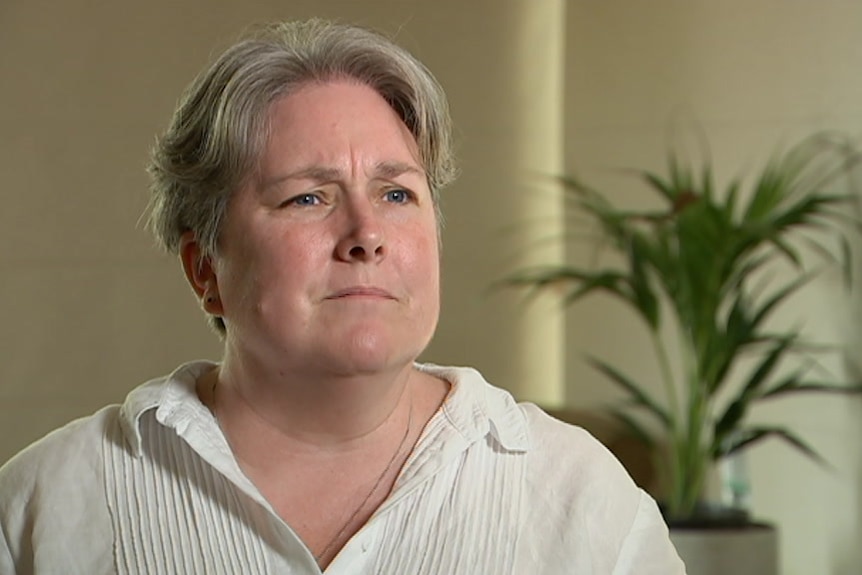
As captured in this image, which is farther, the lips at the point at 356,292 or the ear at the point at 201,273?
the ear at the point at 201,273

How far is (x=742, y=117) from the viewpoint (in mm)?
4113

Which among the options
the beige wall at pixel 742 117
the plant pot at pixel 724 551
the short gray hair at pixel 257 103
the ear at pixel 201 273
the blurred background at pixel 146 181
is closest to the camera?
the short gray hair at pixel 257 103

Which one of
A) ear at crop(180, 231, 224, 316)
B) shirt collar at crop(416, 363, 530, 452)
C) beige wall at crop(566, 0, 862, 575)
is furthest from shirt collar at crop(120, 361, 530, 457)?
beige wall at crop(566, 0, 862, 575)

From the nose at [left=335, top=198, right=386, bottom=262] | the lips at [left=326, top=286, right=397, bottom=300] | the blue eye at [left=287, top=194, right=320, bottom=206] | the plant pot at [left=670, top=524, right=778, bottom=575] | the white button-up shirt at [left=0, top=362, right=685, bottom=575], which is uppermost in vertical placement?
the blue eye at [left=287, top=194, right=320, bottom=206]

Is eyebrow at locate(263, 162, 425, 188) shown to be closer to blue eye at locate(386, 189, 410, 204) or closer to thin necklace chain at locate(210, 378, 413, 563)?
blue eye at locate(386, 189, 410, 204)

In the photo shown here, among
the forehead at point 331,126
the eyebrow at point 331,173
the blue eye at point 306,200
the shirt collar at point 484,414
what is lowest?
the shirt collar at point 484,414

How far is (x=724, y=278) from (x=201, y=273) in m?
2.08

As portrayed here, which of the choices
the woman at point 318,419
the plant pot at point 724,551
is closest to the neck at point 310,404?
the woman at point 318,419

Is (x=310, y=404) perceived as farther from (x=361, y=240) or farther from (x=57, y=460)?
(x=57, y=460)

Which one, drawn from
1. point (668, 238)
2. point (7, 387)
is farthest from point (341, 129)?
point (7, 387)

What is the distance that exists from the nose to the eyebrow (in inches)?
2.4

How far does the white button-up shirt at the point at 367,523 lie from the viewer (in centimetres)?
169

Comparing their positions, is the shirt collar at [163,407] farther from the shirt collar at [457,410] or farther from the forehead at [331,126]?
the forehead at [331,126]

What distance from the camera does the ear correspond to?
6.06ft
